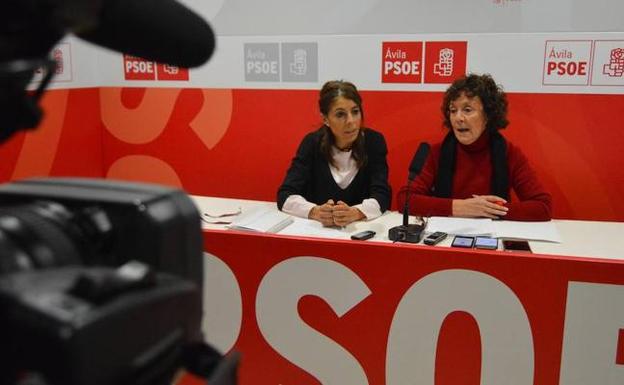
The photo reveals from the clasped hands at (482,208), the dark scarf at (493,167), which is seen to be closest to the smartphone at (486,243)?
the clasped hands at (482,208)

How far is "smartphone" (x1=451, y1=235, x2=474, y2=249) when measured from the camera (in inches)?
73.0

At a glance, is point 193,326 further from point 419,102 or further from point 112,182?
point 419,102

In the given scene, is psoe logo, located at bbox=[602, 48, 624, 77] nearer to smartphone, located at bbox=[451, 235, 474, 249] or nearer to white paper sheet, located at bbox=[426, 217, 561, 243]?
white paper sheet, located at bbox=[426, 217, 561, 243]

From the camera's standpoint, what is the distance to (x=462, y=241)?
191 cm

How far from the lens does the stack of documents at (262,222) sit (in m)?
2.11

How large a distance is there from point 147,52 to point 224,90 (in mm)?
2854

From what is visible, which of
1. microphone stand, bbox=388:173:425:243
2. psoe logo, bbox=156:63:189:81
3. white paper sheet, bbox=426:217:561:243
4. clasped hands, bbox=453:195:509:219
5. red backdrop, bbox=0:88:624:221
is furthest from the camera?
psoe logo, bbox=156:63:189:81

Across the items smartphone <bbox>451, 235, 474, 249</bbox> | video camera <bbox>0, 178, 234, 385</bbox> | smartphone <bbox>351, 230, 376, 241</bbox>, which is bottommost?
smartphone <bbox>351, 230, 376, 241</bbox>

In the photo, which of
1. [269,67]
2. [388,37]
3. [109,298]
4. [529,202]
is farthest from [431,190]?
[109,298]

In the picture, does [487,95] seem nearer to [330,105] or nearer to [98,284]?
[330,105]

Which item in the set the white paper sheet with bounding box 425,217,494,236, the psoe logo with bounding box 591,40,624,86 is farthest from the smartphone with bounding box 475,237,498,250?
the psoe logo with bounding box 591,40,624,86

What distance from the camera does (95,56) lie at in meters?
3.71

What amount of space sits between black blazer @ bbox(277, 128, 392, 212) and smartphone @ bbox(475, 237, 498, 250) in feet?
3.03

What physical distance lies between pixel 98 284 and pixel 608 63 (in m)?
2.94
